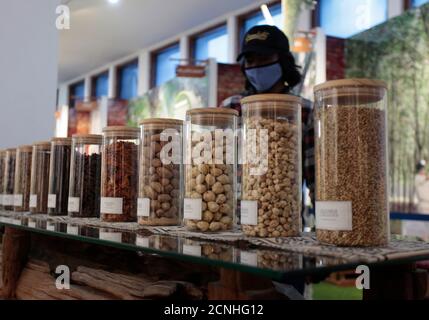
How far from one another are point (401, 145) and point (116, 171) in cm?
264

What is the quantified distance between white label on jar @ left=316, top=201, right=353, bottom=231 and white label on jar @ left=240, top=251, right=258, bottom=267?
0.18 m

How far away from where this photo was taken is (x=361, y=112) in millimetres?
849

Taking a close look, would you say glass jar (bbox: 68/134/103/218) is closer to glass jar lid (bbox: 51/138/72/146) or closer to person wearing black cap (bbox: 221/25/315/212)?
glass jar lid (bbox: 51/138/72/146)

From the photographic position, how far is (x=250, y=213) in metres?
0.92

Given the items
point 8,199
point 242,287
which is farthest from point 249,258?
point 8,199

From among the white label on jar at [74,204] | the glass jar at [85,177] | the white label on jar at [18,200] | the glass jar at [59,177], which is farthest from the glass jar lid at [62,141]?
the white label on jar at [18,200]

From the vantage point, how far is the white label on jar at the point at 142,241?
79 centimetres

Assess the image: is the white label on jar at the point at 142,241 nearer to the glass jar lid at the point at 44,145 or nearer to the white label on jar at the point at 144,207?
the white label on jar at the point at 144,207

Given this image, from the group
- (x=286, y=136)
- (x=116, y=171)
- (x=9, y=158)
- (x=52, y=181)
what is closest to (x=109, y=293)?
(x=116, y=171)

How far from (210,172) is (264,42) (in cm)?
101

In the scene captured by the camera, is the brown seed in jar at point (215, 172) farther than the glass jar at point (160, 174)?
No

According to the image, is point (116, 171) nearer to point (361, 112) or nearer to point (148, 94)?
point (361, 112)

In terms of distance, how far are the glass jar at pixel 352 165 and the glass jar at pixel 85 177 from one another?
788 mm

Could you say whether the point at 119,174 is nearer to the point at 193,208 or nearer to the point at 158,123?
the point at 158,123
